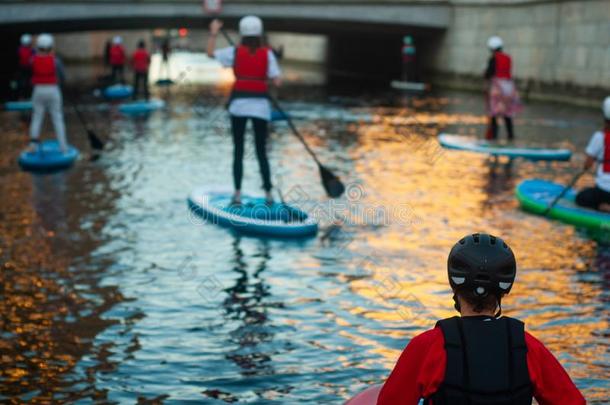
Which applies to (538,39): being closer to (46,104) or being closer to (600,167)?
(46,104)

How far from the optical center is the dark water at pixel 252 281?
254 inches

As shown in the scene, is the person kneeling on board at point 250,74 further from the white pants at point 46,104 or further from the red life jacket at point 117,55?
the red life jacket at point 117,55

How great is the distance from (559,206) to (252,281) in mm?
4237

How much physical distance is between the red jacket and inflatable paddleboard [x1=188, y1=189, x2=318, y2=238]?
714 cm

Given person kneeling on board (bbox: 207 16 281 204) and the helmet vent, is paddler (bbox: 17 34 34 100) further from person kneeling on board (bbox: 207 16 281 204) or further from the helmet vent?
the helmet vent

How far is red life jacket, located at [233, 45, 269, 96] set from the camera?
1108 cm

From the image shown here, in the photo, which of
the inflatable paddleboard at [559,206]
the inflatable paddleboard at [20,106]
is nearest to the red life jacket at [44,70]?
the inflatable paddleboard at [559,206]

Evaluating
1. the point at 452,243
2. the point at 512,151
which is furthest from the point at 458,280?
the point at 512,151

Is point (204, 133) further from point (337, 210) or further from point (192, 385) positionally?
point (192, 385)

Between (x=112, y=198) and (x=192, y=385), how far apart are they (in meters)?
7.17

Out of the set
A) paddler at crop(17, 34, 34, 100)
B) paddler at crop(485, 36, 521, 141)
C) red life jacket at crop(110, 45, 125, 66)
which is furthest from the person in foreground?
red life jacket at crop(110, 45, 125, 66)

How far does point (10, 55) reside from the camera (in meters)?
53.8

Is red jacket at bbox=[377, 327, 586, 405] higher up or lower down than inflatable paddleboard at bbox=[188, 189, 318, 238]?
higher up

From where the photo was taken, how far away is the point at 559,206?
37.8 feet
